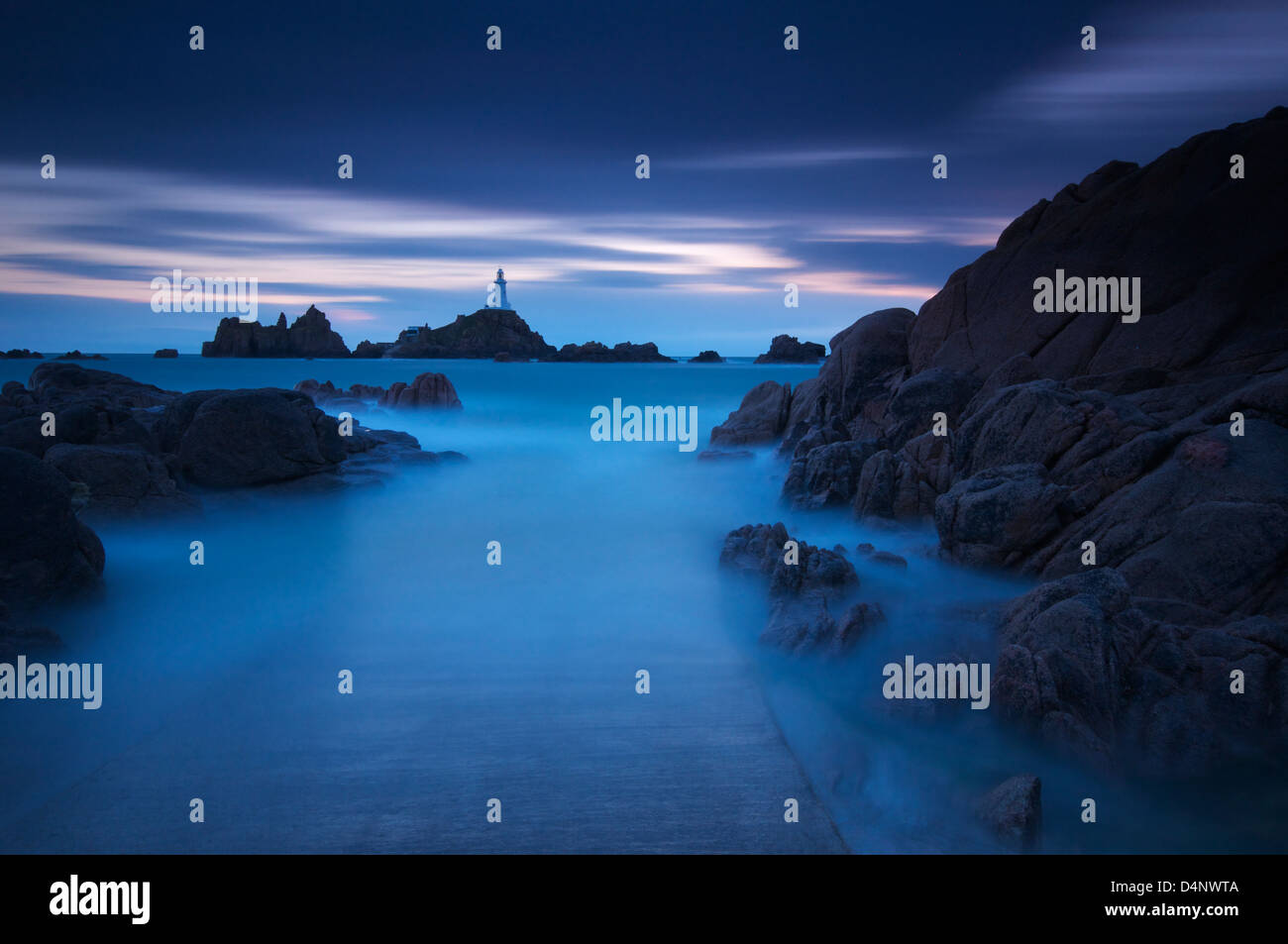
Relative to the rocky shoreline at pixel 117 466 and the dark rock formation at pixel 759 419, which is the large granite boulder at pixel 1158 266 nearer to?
the dark rock formation at pixel 759 419

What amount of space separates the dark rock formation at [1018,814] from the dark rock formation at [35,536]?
1245 centimetres

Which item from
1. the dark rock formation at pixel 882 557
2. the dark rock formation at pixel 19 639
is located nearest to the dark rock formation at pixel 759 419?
the dark rock formation at pixel 882 557

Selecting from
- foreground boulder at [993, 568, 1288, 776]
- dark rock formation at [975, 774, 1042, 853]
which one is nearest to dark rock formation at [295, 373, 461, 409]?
foreground boulder at [993, 568, 1288, 776]

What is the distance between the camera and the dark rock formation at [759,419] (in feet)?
91.8

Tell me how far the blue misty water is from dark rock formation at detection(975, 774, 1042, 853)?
0.26 meters

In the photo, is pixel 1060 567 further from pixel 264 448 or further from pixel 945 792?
pixel 264 448

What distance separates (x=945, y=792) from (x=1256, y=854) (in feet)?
8.44

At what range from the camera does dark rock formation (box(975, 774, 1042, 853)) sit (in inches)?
231

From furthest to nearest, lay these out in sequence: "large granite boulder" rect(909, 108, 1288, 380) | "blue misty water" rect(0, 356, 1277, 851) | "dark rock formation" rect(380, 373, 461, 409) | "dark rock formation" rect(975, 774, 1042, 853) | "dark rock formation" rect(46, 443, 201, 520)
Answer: "dark rock formation" rect(380, 373, 461, 409)
"dark rock formation" rect(46, 443, 201, 520)
"large granite boulder" rect(909, 108, 1288, 380)
"blue misty water" rect(0, 356, 1277, 851)
"dark rock formation" rect(975, 774, 1042, 853)

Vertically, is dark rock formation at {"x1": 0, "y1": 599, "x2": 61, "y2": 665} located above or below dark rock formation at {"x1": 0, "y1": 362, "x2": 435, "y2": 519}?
below

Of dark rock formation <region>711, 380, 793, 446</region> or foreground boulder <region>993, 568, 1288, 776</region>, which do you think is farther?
dark rock formation <region>711, 380, 793, 446</region>

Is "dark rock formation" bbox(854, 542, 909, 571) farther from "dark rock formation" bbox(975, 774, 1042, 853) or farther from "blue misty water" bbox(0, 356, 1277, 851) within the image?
"dark rock formation" bbox(975, 774, 1042, 853)

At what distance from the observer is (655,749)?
724 cm

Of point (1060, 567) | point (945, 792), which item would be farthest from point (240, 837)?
point (1060, 567)
